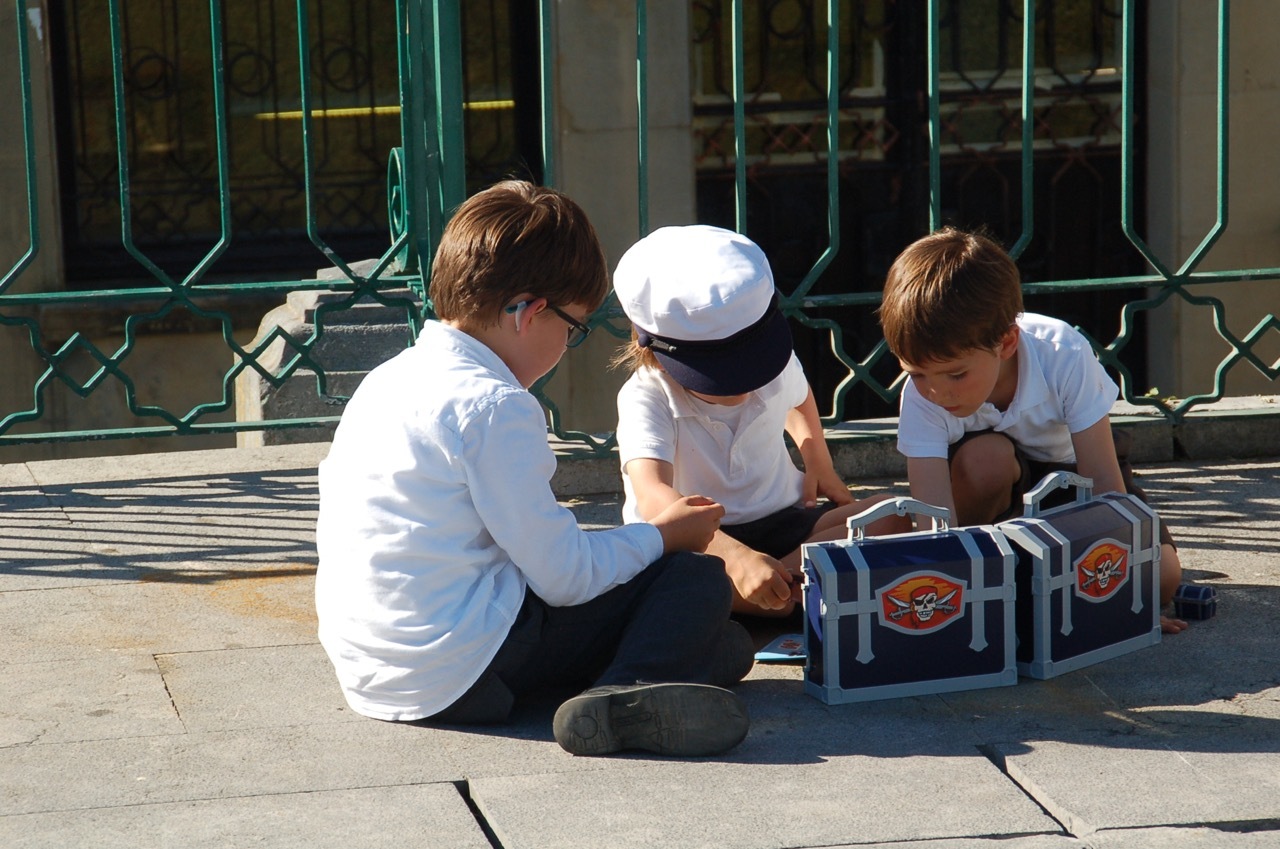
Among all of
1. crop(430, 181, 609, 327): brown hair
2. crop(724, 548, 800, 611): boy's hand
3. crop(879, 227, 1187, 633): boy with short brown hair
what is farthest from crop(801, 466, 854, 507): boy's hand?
crop(430, 181, 609, 327): brown hair

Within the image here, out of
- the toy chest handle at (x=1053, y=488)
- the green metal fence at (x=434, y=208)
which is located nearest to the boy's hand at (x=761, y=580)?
the toy chest handle at (x=1053, y=488)

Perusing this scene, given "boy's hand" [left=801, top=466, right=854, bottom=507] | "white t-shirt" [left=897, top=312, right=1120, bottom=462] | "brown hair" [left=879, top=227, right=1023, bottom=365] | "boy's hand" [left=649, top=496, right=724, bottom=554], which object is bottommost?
"boy's hand" [left=801, top=466, right=854, bottom=507]

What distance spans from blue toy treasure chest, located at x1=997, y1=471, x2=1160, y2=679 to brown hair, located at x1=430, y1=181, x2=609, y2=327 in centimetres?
90

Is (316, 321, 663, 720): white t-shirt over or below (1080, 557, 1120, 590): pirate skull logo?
over

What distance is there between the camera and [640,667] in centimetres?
274

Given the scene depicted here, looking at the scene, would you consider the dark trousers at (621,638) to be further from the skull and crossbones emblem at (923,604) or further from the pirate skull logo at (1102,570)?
the pirate skull logo at (1102,570)

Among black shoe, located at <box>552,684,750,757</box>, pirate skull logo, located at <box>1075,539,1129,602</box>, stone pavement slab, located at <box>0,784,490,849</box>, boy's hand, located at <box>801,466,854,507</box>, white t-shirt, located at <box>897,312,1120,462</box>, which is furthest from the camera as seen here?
boy's hand, located at <box>801,466,854,507</box>

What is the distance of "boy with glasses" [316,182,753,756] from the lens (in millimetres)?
2666

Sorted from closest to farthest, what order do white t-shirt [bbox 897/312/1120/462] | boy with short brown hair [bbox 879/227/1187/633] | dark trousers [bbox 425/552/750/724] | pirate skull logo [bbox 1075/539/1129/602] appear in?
dark trousers [bbox 425/552/750/724]
pirate skull logo [bbox 1075/539/1129/602]
boy with short brown hair [bbox 879/227/1187/633]
white t-shirt [bbox 897/312/1120/462]

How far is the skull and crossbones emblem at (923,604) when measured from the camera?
2.84 metres

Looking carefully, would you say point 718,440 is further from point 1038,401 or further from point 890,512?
point 1038,401

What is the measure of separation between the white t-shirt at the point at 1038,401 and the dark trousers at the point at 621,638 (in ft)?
2.16

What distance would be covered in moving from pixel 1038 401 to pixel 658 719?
46.6 inches

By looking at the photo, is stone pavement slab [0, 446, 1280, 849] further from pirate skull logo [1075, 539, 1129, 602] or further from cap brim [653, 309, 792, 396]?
cap brim [653, 309, 792, 396]
